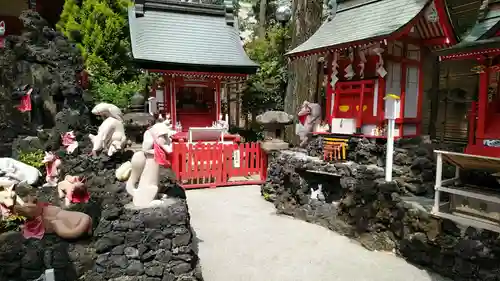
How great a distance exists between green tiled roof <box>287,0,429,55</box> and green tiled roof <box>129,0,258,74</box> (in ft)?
19.2

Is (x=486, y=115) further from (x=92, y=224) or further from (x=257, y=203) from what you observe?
(x=92, y=224)

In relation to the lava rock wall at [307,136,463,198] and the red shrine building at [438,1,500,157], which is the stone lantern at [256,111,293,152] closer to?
the lava rock wall at [307,136,463,198]

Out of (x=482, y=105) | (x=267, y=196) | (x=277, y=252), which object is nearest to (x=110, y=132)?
(x=277, y=252)

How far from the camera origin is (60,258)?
440 centimetres

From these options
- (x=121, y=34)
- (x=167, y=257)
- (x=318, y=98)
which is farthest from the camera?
(x=121, y=34)

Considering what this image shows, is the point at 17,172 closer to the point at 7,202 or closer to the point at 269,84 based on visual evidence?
the point at 7,202

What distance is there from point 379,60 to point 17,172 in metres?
8.20

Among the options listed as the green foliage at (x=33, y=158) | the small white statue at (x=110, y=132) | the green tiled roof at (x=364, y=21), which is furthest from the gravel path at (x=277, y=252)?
the green tiled roof at (x=364, y=21)

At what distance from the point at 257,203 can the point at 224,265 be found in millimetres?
3743

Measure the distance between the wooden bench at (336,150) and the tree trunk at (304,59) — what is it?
4172mm

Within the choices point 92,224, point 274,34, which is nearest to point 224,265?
point 92,224

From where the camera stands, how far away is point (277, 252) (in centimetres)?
640

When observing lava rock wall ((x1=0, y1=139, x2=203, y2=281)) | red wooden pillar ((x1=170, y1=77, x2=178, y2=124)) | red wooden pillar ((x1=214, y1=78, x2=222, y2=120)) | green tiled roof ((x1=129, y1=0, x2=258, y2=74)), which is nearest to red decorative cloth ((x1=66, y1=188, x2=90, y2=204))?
lava rock wall ((x1=0, y1=139, x2=203, y2=281))

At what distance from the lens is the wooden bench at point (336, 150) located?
844cm
